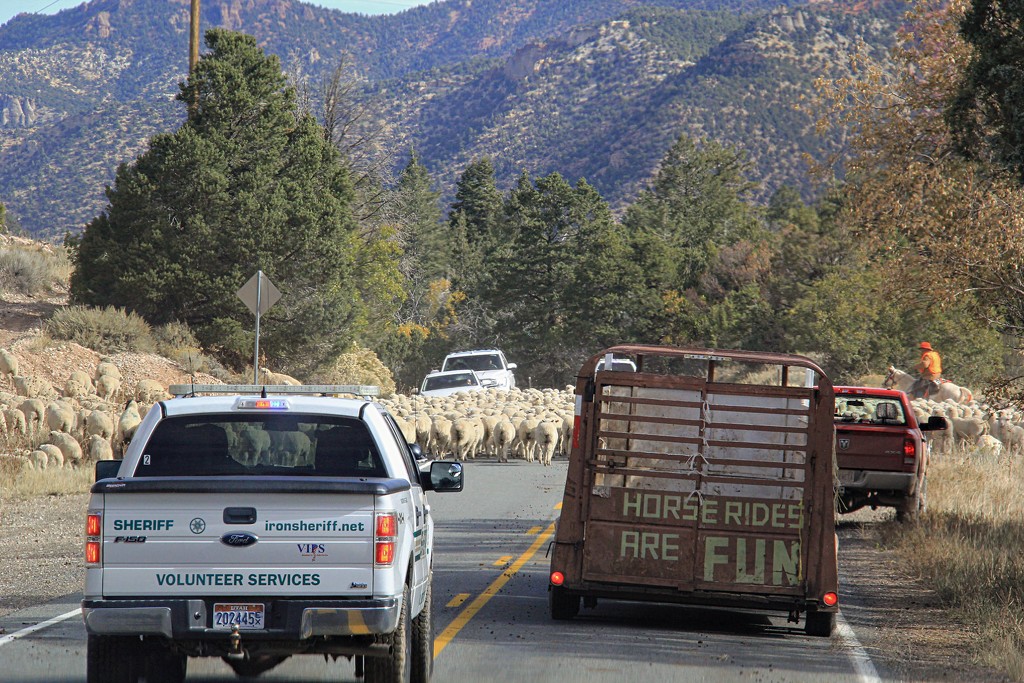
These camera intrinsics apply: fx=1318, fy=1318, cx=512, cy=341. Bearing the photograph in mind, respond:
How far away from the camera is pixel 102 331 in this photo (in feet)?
121

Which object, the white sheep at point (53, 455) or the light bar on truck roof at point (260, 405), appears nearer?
the light bar on truck roof at point (260, 405)

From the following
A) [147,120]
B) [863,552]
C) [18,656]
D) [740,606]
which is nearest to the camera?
[18,656]

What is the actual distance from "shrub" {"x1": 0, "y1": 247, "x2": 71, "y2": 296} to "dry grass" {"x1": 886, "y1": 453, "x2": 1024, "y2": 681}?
3991cm

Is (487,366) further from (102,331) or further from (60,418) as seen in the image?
(60,418)

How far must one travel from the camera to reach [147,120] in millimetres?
125938

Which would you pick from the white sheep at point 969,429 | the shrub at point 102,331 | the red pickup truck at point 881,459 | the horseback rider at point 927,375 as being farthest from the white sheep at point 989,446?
the shrub at point 102,331

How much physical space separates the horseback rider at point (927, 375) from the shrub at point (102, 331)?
20844mm

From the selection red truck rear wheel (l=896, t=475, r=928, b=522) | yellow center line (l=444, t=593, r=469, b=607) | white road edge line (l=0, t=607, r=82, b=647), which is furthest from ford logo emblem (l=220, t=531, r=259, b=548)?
red truck rear wheel (l=896, t=475, r=928, b=522)

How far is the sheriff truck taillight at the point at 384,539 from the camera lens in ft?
21.0

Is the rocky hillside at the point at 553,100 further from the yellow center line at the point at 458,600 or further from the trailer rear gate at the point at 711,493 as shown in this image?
the trailer rear gate at the point at 711,493

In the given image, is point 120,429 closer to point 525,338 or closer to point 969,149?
point 969,149

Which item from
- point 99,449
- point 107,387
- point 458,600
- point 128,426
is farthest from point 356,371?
point 458,600

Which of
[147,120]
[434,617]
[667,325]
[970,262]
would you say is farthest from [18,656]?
[147,120]

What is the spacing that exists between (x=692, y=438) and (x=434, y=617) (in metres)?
2.42
